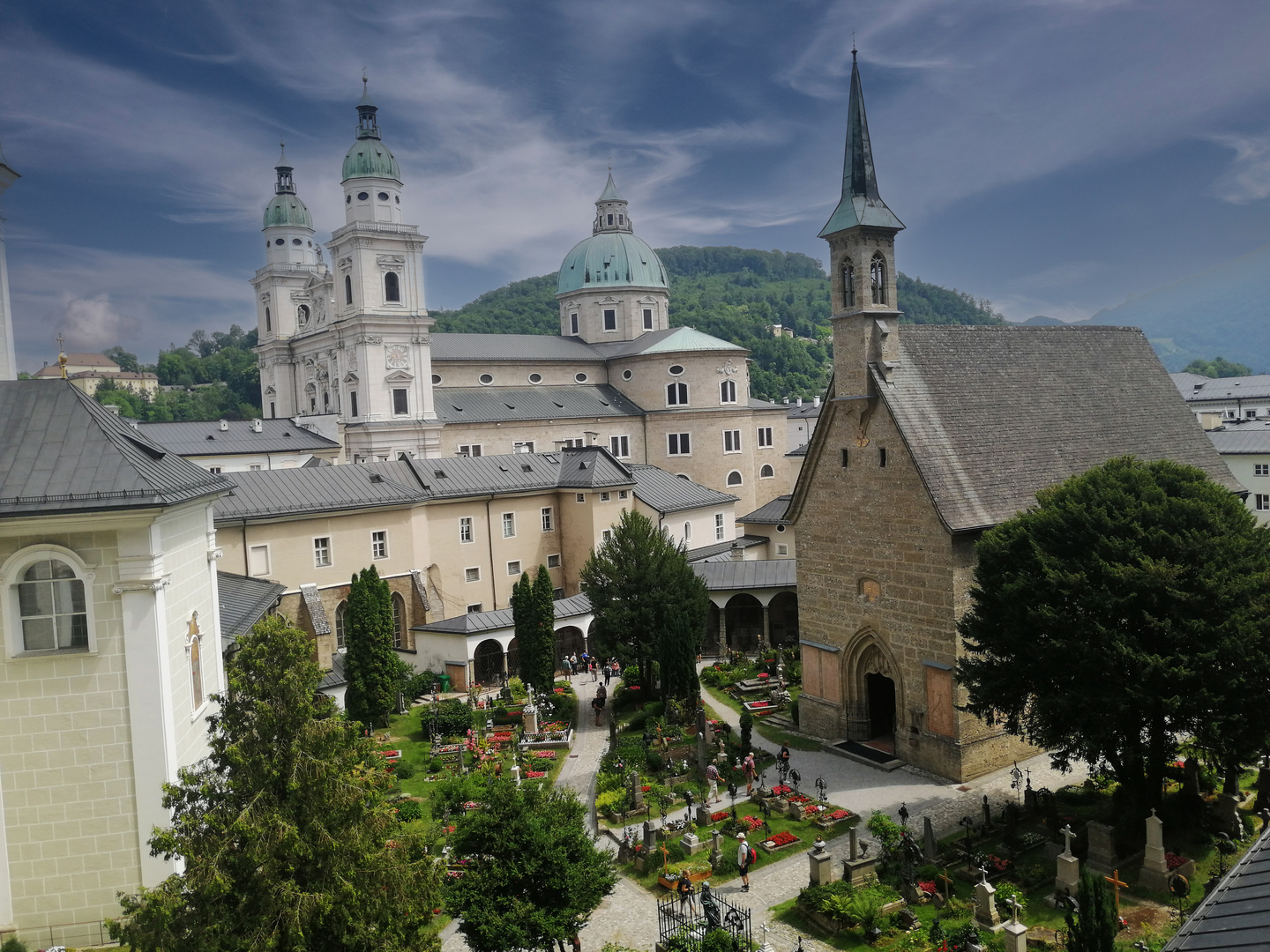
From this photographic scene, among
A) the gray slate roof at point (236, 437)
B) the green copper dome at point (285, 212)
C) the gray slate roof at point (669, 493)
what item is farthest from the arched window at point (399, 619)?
the green copper dome at point (285, 212)

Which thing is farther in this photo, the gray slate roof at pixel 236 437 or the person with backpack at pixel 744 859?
the gray slate roof at pixel 236 437

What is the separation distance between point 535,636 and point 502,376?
1516 inches

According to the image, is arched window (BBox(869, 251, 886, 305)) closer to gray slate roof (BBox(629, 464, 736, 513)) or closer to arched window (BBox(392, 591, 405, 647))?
gray slate roof (BBox(629, 464, 736, 513))

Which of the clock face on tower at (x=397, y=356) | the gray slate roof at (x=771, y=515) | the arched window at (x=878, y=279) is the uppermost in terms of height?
the clock face on tower at (x=397, y=356)

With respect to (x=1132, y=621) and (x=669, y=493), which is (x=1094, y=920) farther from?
(x=669, y=493)

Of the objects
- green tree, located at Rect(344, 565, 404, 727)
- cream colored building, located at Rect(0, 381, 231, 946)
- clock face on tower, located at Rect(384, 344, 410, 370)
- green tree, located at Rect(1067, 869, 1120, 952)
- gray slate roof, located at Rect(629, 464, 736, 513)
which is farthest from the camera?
clock face on tower, located at Rect(384, 344, 410, 370)

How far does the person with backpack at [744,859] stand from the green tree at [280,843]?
9.32 metres

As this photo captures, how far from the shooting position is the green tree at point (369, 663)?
30.9 metres

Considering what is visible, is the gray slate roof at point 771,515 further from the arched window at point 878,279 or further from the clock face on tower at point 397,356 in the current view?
the clock face on tower at point 397,356

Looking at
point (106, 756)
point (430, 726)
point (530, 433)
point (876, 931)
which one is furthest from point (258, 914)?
point (530, 433)

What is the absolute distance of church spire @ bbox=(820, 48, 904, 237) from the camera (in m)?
26.7

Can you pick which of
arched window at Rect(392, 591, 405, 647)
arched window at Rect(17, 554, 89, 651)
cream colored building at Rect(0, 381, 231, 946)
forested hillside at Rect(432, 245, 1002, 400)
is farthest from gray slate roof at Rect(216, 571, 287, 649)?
forested hillside at Rect(432, 245, 1002, 400)

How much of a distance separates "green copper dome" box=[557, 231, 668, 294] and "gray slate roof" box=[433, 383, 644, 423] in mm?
13126

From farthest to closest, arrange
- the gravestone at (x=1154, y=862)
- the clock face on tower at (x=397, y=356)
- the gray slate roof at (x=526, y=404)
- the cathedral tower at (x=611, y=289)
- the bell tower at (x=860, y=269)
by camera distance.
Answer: the cathedral tower at (x=611, y=289), the gray slate roof at (x=526, y=404), the clock face on tower at (x=397, y=356), the bell tower at (x=860, y=269), the gravestone at (x=1154, y=862)
